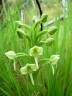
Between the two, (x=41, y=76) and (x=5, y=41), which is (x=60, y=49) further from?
(x=5, y=41)

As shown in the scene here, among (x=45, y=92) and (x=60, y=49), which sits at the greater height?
(x=60, y=49)

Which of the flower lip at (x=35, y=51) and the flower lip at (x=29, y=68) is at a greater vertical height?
the flower lip at (x=35, y=51)

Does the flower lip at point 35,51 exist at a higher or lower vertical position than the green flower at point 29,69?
higher

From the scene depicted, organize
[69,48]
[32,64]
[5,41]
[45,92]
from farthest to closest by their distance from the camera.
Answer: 1. [5,41]
2. [69,48]
3. [45,92]
4. [32,64]

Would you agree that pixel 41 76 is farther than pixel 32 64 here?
Yes

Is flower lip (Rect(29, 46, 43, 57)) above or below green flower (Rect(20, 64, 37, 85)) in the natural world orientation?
above

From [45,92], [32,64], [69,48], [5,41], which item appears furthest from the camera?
[5,41]

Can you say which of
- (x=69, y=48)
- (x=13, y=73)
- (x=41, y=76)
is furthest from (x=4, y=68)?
(x=69, y=48)

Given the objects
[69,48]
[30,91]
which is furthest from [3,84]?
[69,48]

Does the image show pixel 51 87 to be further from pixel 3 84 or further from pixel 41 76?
pixel 3 84

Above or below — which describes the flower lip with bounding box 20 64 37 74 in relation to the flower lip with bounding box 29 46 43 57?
below
